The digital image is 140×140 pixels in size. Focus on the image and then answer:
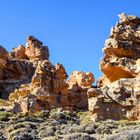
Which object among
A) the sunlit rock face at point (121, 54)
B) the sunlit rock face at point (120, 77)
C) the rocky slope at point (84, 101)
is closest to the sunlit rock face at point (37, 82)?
the rocky slope at point (84, 101)

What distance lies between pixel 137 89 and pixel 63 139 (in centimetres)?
1450

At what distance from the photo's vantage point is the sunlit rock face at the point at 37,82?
49.1m

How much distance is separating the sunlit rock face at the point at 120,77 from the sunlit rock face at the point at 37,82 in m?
4.66

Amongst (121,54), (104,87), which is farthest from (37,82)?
(104,87)

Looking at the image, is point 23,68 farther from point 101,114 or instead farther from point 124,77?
point 101,114

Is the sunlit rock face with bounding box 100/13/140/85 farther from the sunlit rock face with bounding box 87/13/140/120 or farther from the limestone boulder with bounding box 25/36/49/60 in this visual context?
the limestone boulder with bounding box 25/36/49/60

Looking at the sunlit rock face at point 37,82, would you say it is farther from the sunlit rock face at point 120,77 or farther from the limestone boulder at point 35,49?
the sunlit rock face at point 120,77

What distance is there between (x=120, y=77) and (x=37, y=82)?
993 cm

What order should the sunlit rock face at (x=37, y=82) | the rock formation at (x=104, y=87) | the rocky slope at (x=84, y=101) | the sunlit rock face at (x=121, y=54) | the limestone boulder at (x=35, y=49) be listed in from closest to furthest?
the rocky slope at (x=84, y=101), the rock formation at (x=104, y=87), the sunlit rock face at (x=121, y=54), the sunlit rock face at (x=37, y=82), the limestone boulder at (x=35, y=49)

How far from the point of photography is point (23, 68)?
71.8m

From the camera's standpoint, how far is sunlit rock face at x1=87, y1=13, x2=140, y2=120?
40438mm

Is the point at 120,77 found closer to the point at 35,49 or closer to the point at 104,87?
the point at 104,87

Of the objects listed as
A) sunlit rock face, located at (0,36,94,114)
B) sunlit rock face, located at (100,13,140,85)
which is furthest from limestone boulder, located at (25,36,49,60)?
sunlit rock face, located at (100,13,140,85)

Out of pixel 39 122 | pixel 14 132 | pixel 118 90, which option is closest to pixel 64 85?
pixel 118 90
